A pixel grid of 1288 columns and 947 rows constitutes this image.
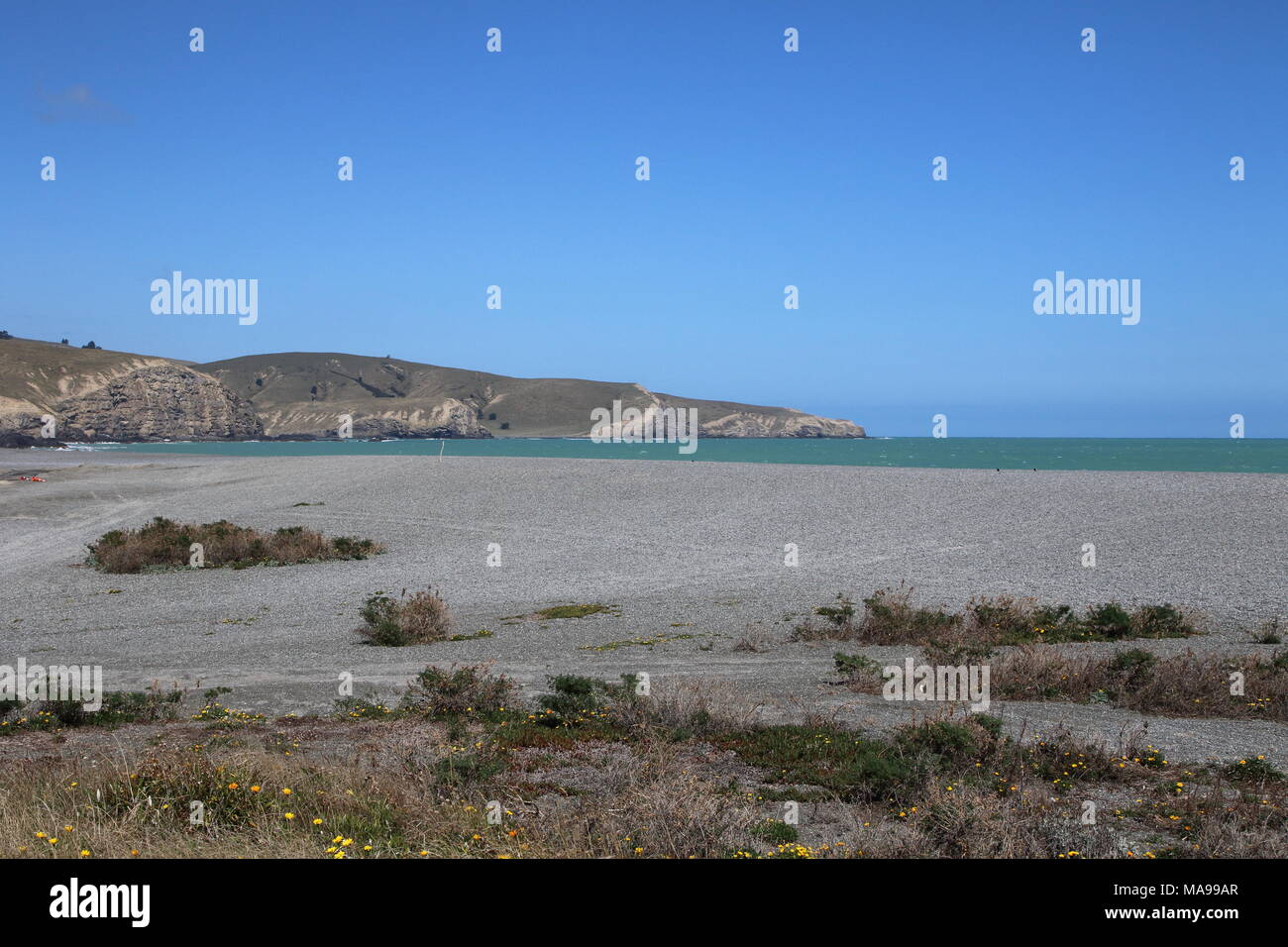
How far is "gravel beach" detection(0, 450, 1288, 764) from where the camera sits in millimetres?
11234

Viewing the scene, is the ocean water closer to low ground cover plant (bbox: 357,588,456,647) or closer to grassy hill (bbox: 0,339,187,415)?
grassy hill (bbox: 0,339,187,415)

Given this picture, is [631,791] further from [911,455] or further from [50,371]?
[50,371]

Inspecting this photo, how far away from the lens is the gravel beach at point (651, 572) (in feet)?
36.9

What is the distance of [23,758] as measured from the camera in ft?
22.8

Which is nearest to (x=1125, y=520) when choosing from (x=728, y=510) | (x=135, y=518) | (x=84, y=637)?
(x=728, y=510)

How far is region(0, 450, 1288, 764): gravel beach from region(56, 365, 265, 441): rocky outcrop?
4327 inches

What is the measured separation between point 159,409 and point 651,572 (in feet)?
470

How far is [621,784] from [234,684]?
19.7 ft

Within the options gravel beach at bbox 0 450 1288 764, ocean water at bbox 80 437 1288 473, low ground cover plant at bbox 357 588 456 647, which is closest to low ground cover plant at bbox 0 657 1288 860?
gravel beach at bbox 0 450 1288 764

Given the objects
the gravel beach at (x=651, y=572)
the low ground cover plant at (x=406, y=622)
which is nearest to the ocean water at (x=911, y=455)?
the gravel beach at (x=651, y=572)

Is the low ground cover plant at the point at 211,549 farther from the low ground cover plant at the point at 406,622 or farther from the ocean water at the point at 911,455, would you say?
the ocean water at the point at 911,455
